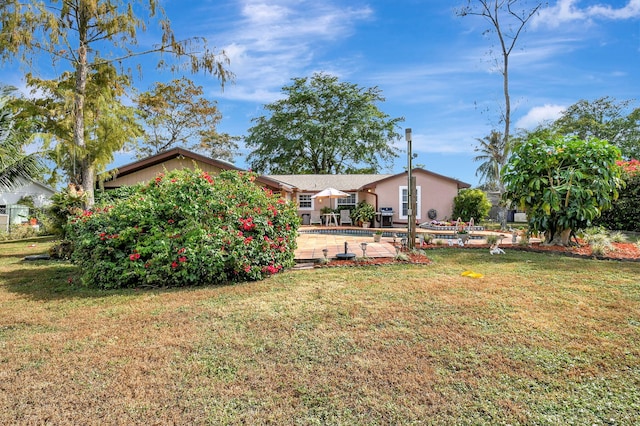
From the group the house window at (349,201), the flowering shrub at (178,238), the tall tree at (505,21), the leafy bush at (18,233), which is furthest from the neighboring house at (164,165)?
the tall tree at (505,21)

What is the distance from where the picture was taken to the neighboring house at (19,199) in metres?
20.5

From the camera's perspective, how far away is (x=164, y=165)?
51.4ft

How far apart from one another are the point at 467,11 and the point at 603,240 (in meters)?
14.6

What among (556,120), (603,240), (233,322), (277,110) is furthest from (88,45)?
(556,120)

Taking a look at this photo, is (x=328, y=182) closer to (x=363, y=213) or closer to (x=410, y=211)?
(x=363, y=213)

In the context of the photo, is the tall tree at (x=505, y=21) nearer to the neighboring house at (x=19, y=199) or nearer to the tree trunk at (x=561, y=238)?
the tree trunk at (x=561, y=238)

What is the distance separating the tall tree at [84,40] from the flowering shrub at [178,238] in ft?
17.7

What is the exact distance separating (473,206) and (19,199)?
1166 inches

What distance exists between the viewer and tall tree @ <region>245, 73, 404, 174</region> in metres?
31.5

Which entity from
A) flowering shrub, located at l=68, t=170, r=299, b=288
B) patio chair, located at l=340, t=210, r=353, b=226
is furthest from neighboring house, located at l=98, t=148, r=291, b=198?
flowering shrub, located at l=68, t=170, r=299, b=288

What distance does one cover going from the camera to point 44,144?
34.2 ft

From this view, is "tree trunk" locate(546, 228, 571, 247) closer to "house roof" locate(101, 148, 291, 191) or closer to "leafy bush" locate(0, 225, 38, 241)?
"house roof" locate(101, 148, 291, 191)

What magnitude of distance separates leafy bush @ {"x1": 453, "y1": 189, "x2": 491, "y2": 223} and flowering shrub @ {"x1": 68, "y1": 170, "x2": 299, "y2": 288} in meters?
14.7

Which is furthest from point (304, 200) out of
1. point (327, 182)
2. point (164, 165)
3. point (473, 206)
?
point (473, 206)
